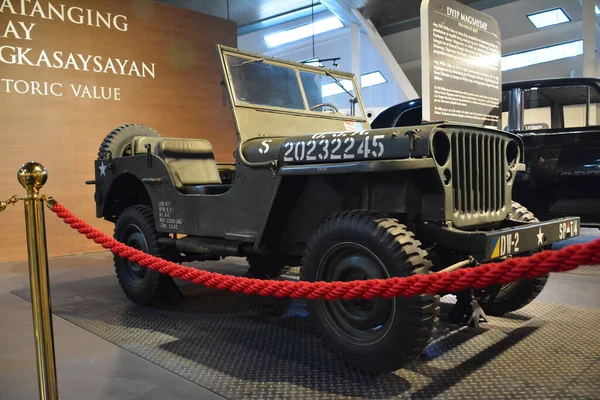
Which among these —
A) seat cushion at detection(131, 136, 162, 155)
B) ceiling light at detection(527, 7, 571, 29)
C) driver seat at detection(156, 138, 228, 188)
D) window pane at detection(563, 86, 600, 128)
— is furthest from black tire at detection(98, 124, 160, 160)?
ceiling light at detection(527, 7, 571, 29)

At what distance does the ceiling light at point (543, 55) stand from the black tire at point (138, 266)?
1123 centimetres

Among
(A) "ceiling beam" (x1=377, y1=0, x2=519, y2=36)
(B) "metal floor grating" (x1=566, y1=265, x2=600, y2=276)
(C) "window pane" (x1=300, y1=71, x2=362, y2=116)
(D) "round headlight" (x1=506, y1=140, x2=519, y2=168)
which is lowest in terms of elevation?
(B) "metal floor grating" (x1=566, y1=265, x2=600, y2=276)

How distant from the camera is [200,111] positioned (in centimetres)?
805

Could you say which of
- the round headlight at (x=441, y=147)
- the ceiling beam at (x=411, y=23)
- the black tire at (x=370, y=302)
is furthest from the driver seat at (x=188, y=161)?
the ceiling beam at (x=411, y=23)

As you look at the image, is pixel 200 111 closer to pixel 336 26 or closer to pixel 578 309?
pixel 578 309

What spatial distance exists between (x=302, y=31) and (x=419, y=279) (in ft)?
48.5

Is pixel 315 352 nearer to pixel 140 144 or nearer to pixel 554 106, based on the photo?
pixel 140 144

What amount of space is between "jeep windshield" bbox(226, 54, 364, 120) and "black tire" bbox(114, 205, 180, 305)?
1.28m

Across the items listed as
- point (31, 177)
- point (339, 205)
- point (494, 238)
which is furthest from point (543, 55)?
point (31, 177)

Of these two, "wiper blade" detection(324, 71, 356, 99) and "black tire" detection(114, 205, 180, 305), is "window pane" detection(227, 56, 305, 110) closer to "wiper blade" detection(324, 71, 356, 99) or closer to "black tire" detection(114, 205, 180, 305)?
"wiper blade" detection(324, 71, 356, 99)

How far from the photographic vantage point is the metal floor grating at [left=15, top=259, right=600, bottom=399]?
95.3 inches

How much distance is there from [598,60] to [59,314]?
11.1m

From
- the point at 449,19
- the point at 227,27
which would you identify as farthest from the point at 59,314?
the point at 227,27

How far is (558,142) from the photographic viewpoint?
5305 millimetres
